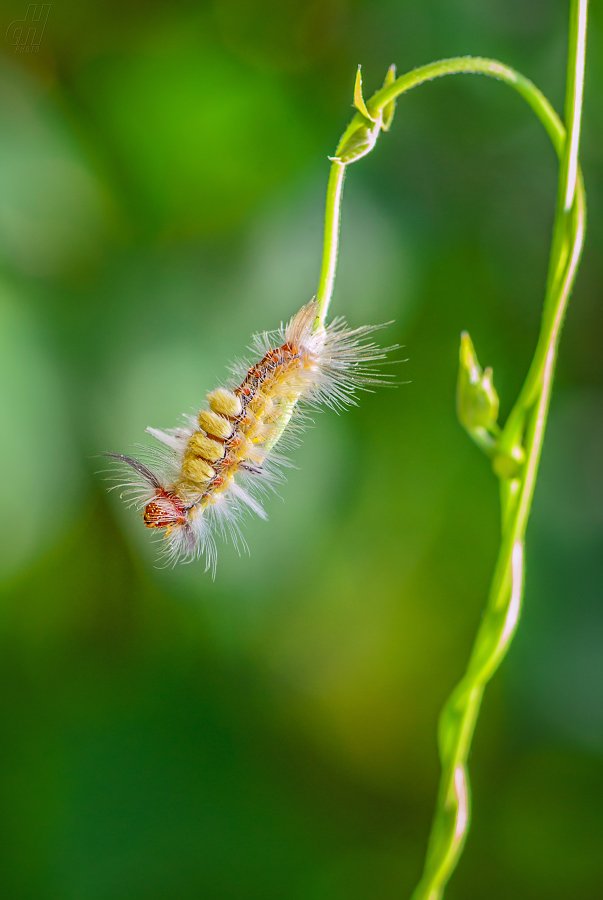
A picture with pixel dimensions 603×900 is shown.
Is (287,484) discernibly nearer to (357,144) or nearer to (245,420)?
(245,420)

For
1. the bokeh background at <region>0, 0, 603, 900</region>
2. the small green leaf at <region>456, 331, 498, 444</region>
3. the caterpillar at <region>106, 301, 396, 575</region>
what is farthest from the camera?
the bokeh background at <region>0, 0, 603, 900</region>

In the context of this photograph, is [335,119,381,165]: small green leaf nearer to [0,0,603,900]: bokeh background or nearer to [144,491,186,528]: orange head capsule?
[144,491,186,528]: orange head capsule

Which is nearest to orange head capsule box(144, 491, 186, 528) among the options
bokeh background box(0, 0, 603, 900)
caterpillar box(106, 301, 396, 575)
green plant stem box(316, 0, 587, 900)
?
caterpillar box(106, 301, 396, 575)

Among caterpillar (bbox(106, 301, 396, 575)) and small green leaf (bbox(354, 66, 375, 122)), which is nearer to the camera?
small green leaf (bbox(354, 66, 375, 122))

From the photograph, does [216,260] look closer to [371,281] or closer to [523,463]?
[371,281]

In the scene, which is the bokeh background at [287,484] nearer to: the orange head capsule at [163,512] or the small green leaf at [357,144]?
the orange head capsule at [163,512]

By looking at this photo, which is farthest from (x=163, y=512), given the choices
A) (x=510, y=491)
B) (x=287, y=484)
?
(x=287, y=484)

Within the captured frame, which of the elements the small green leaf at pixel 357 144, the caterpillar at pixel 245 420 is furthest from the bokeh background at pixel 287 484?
the small green leaf at pixel 357 144
